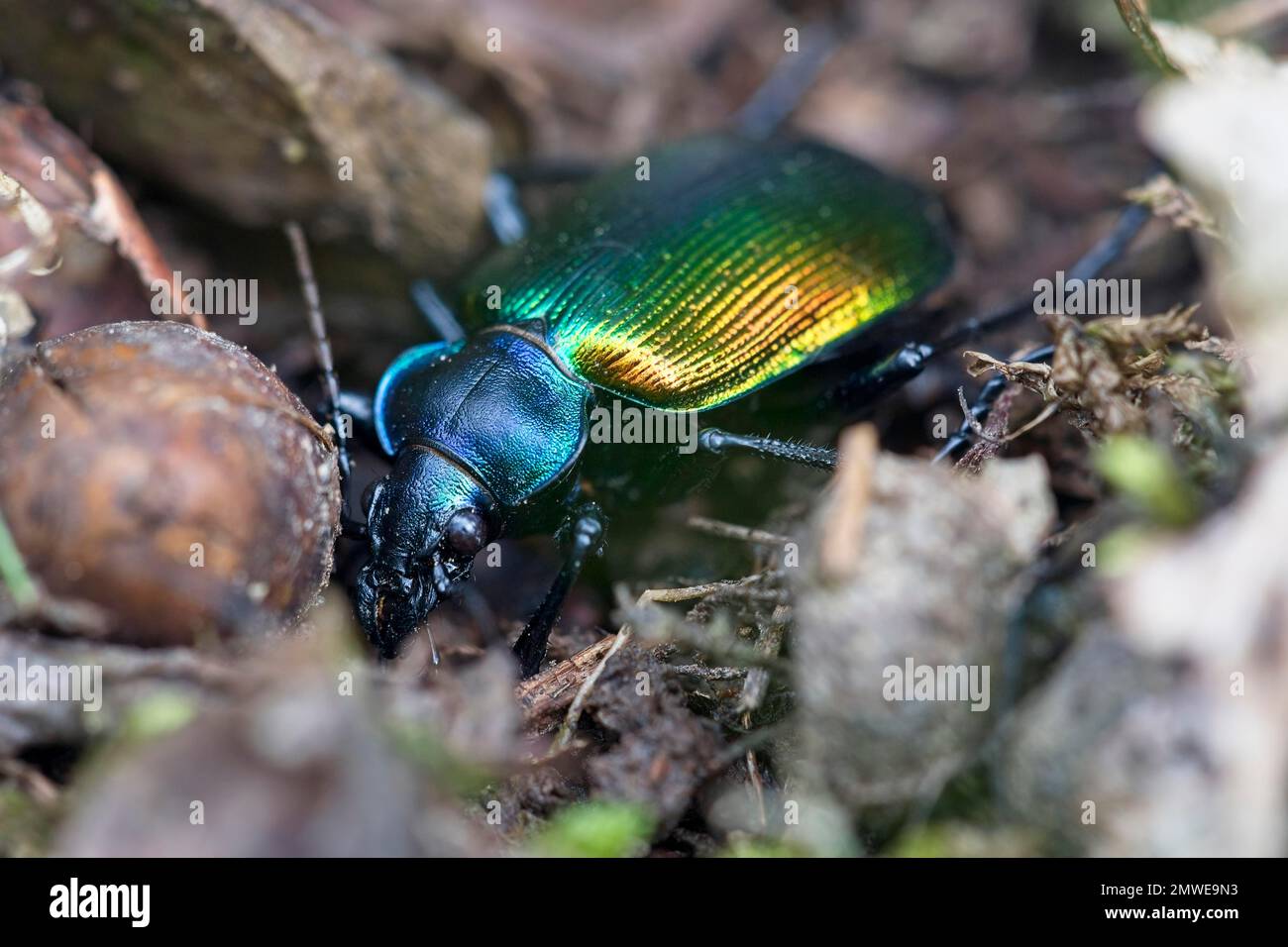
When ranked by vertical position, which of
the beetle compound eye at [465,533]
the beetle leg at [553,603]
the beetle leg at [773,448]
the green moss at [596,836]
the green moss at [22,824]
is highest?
the beetle leg at [773,448]

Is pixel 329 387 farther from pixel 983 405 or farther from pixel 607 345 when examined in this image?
pixel 983 405

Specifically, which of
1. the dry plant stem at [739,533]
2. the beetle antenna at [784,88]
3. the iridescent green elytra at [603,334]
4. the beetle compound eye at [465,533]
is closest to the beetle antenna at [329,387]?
the iridescent green elytra at [603,334]

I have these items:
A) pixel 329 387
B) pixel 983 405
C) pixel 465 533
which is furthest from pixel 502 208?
pixel 983 405

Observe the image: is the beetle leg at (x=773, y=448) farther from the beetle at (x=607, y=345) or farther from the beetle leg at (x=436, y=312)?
the beetle leg at (x=436, y=312)

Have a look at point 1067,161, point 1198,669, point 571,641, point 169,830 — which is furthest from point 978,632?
point 1067,161

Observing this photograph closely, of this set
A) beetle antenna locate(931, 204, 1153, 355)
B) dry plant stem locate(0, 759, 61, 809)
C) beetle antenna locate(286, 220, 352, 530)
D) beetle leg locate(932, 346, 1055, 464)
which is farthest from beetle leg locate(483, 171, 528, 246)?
dry plant stem locate(0, 759, 61, 809)

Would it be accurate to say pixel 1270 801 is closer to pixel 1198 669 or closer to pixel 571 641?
pixel 1198 669
